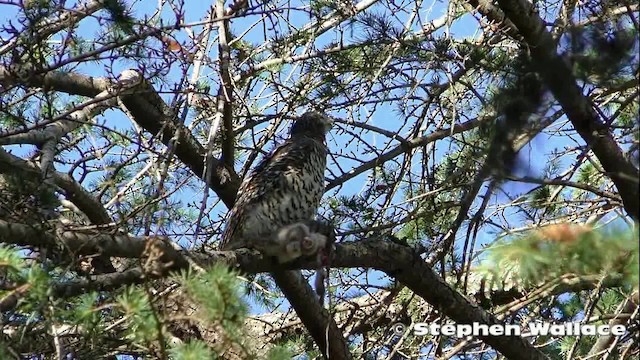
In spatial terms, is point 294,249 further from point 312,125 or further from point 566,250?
point 566,250

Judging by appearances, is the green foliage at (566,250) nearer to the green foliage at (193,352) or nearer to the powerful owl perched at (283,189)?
the green foliage at (193,352)

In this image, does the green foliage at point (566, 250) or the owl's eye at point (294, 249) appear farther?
the owl's eye at point (294, 249)

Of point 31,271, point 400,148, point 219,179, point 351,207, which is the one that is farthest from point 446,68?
point 31,271

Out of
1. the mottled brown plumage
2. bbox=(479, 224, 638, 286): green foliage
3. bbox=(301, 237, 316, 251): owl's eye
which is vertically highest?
the mottled brown plumage

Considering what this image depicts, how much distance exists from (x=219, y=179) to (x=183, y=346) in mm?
2805

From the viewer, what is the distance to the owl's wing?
5035mm

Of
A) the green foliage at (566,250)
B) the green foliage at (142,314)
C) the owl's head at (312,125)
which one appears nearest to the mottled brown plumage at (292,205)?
the owl's head at (312,125)

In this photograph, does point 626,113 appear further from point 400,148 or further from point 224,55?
point 224,55

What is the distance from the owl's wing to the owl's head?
0.08m

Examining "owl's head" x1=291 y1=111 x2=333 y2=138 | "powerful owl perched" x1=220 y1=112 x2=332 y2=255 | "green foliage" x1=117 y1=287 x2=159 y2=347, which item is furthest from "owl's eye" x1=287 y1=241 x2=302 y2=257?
"green foliage" x1=117 y1=287 x2=159 y2=347

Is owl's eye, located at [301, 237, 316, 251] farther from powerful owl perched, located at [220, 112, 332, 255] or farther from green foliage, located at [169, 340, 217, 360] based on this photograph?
green foliage, located at [169, 340, 217, 360]

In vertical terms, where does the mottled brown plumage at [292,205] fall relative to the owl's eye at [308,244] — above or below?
above

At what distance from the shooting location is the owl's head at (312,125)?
5612 mm

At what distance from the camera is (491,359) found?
5152 mm
